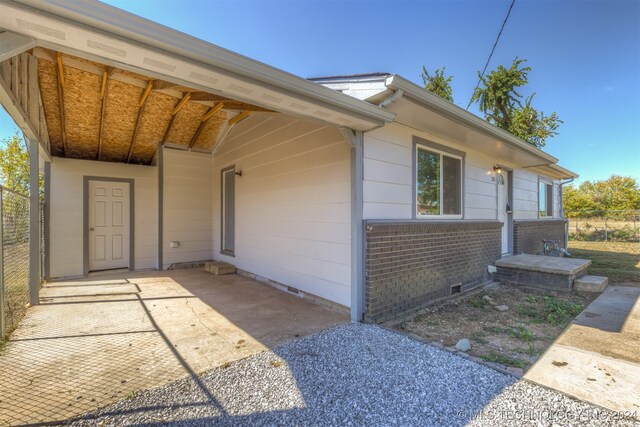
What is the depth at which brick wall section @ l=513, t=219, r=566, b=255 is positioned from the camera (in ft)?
24.9

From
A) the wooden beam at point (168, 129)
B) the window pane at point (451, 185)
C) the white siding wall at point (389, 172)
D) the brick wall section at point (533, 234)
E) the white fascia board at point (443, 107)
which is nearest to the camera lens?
the white fascia board at point (443, 107)

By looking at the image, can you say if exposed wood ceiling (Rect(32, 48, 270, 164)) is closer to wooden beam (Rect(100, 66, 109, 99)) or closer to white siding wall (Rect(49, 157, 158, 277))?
wooden beam (Rect(100, 66, 109, 99))

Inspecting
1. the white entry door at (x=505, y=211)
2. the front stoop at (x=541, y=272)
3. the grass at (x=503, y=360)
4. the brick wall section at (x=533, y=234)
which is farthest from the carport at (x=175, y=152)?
the brick wall section at (x=533, y=234)

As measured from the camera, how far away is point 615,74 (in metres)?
10.6

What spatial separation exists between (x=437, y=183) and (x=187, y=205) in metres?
6.02

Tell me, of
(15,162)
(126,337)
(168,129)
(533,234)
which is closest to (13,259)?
(126,337)

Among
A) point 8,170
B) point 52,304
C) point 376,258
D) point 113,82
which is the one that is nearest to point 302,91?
point 376,258

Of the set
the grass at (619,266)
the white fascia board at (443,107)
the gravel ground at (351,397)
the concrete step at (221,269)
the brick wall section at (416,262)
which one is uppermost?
the white fascia board at (443,107)

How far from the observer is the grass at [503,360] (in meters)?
2.71

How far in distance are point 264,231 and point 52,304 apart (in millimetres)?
3406

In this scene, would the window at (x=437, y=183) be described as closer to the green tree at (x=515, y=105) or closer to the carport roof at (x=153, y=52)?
the carport roof at (x=153, y=52)

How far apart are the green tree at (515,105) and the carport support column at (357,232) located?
1309 cm

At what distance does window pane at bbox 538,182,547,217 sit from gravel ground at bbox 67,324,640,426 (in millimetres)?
8768

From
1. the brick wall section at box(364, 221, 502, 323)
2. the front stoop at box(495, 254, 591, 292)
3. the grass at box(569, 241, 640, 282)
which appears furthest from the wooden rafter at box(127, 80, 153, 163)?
the grass at box(569, 241, 640, 282)
